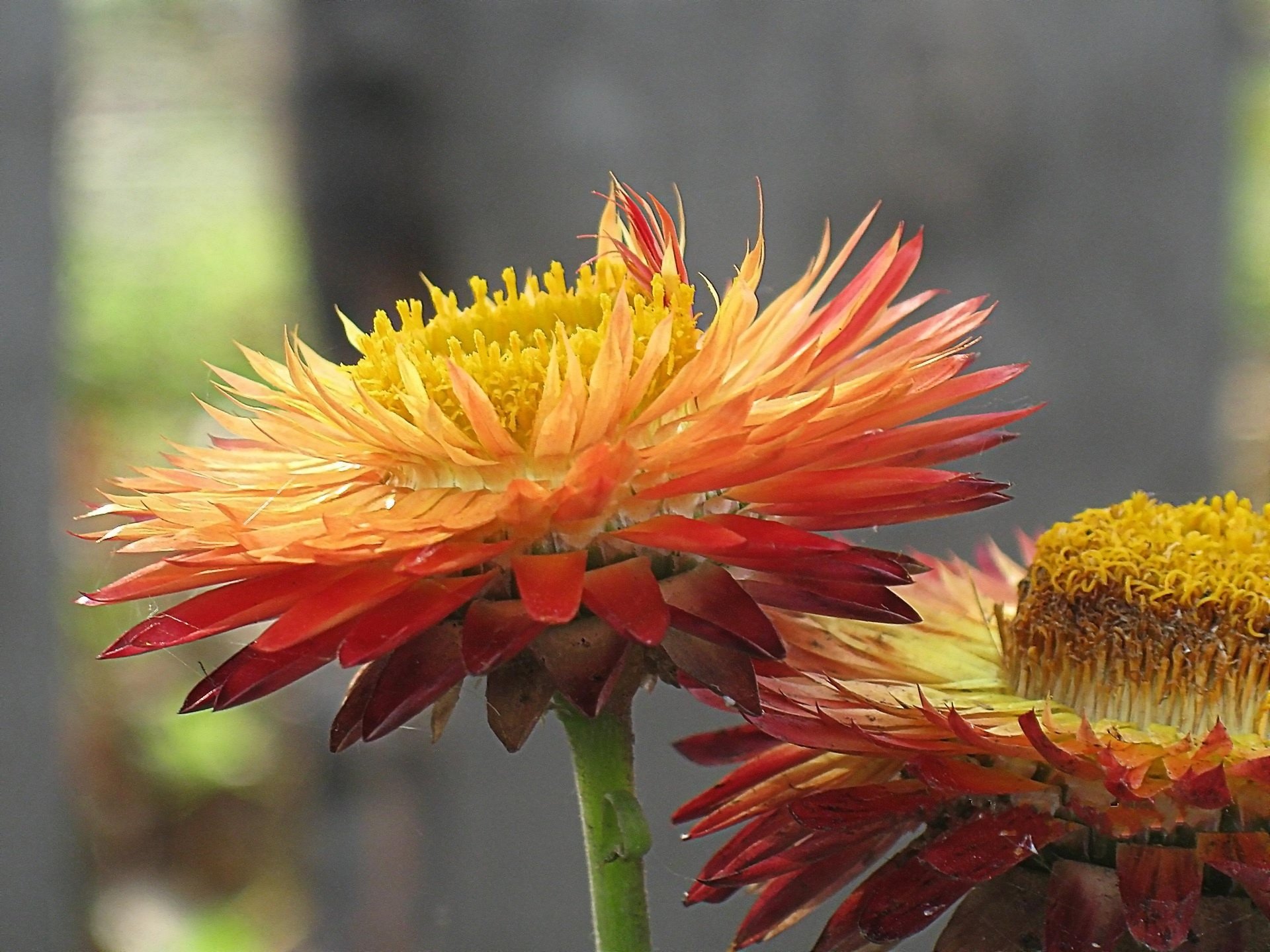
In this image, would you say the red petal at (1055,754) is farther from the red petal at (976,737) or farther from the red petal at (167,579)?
the red petal at (167,579)

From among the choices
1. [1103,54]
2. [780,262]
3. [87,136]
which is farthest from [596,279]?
[87,136]

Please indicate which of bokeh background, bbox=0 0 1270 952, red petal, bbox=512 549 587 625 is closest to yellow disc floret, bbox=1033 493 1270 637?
red petal, bbox=512 549 587 625

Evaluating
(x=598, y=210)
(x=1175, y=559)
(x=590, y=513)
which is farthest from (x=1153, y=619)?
(x=598, y=210)

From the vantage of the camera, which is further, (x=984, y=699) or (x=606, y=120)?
(x=606, y=120)

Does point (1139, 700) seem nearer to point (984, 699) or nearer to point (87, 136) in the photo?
point (984, 699)

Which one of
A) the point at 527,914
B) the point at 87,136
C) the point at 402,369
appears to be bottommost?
the point at 527,914

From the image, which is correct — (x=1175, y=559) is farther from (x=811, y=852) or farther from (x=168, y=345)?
(x=168, y=345)

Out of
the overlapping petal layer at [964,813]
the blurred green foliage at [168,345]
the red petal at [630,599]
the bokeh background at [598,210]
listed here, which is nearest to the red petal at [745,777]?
the overlapping petal layer at [964,813]
